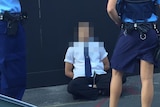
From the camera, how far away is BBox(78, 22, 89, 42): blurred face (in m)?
5.42

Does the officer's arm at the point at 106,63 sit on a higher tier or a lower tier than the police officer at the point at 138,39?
lower

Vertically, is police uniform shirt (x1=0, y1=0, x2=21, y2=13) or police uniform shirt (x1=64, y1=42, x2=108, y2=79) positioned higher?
police uniform shirt (x1=0, y1=0, x2=21, y2=13)

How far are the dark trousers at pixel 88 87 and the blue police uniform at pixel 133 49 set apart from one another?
97 cm

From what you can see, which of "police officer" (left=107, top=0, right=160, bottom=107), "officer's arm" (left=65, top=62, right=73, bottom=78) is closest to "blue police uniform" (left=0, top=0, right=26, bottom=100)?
"police officer" (left=107, top=0, right=160, bottom=107)

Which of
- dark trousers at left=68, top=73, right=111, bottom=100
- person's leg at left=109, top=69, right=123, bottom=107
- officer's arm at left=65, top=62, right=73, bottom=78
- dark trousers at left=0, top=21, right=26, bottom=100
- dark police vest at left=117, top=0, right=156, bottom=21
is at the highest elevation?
dark police vest at left=117, top=0, right=156, bottom=21

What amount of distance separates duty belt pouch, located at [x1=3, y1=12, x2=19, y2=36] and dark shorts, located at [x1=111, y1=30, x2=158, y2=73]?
96 cm

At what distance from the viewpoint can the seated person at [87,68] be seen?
17.3 feet

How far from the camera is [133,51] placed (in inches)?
169

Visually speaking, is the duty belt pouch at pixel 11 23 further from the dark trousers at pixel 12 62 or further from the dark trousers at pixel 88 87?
the dark trousers at pixel 88 87

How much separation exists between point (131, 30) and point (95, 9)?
1755 mm

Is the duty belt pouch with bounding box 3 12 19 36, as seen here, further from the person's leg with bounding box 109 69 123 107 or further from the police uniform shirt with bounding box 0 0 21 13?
the person's leg with bounding box 109 69 123 107

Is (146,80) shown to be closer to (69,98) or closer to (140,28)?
(140,28)

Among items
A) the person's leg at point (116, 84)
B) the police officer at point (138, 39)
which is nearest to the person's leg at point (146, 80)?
the police officer at point (138, 39)

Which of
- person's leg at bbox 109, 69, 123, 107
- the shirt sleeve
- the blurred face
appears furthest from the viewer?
the shirt sleeve
